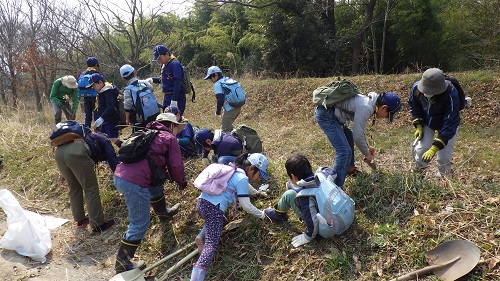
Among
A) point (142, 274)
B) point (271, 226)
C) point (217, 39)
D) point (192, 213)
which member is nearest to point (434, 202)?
point (271, 226)

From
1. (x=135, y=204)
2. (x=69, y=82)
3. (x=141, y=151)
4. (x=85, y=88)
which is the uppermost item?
(x=69, y=82)

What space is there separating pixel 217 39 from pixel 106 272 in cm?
1658

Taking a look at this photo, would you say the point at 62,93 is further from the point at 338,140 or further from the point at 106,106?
the point at 338,140

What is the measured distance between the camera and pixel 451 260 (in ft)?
9.45

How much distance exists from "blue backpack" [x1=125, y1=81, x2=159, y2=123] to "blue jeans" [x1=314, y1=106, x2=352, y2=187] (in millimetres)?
2806

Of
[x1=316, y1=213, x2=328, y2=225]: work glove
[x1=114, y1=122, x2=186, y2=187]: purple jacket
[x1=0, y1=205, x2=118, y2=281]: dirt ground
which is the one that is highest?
[x1=114, y1=122, x2=186, y2=187]: purple jacket

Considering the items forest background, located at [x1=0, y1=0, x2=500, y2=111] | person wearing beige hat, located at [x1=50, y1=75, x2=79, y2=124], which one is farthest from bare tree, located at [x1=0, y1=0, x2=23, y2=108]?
person wearing beige hat, located at [x1=50, y1=75, x2=79, y2=124]

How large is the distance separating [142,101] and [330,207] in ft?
11.3

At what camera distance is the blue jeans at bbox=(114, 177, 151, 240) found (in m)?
3.67

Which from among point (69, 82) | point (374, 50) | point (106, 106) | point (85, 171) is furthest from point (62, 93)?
point (374, 50)

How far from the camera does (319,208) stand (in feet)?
11.0

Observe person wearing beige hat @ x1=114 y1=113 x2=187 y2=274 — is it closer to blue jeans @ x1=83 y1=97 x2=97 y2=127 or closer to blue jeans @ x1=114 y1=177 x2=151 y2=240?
blue jeans @ x1=114 y1=177 x2=151 y2=240

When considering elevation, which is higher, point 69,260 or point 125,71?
point 125,71

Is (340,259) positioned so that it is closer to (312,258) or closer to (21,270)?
(312,258)
